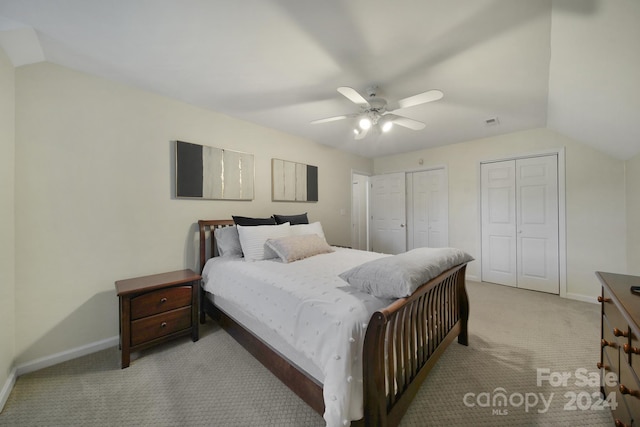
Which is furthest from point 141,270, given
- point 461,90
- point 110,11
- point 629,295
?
point 461,90

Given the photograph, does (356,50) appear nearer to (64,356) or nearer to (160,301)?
(160,301)

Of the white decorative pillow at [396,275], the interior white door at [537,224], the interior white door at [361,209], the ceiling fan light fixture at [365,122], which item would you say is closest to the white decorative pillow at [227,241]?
the white decorative pillow at [396,275]

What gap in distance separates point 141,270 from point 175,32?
2.05m

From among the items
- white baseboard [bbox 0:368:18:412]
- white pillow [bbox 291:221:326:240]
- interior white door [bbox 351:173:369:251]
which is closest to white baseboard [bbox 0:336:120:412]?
white baseboard [bbox 0:368:18:412]

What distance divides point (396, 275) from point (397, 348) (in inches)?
15.1

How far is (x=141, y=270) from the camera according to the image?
226cm

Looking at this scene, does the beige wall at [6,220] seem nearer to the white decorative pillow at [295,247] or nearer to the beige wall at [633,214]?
the white decorative pillow at [295,247]

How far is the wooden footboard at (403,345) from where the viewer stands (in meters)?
1.08

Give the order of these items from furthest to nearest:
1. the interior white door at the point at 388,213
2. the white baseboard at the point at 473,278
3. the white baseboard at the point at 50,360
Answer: the interior white door at the point at 388,213, the white baseboard at the point at 473,278, the white baseboard at the point at 50,360

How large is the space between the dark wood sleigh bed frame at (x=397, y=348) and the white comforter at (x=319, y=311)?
9 centimetres

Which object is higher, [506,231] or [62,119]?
[62,119]

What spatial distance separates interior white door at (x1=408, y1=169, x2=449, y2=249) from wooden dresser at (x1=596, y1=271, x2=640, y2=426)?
9.61 ft

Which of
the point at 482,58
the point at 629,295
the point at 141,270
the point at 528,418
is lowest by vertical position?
the point at 528,418

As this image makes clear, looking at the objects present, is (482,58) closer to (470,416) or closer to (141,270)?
(470,416)
